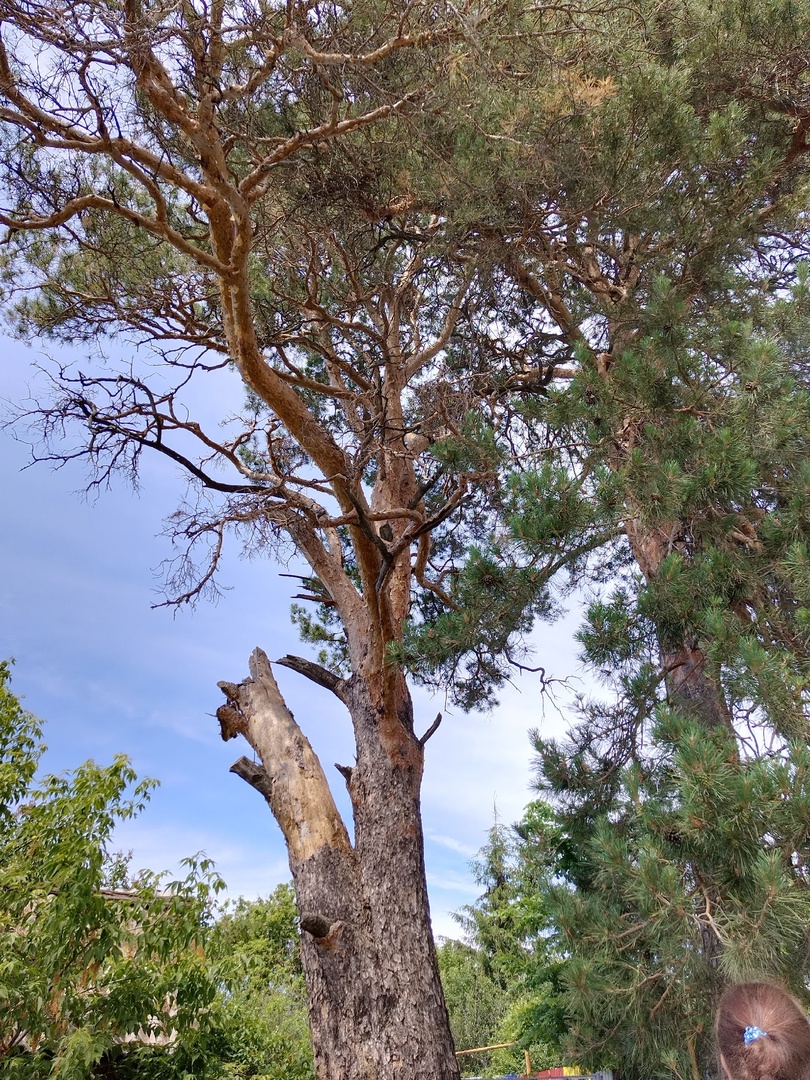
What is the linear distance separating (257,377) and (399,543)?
1141mm

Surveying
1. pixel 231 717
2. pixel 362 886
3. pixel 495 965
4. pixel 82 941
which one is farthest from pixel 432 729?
pixel 495 965

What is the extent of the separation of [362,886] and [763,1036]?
266 cm

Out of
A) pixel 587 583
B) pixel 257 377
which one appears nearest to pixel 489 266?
pixel 257 377

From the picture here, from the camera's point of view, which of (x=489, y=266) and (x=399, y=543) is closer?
(x=399, y=543)

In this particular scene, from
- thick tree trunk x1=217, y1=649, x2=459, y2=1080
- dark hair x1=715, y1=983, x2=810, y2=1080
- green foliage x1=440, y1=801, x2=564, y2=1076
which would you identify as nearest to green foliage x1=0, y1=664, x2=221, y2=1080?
thick tree trunk x1=217, y1=649, x2=459, y2=1080

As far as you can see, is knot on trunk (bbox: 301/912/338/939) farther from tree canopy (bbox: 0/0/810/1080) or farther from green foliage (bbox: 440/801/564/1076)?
green foliage (bbox: 440/801/564/1076)

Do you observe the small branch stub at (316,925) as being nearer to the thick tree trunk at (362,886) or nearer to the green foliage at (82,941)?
the thick tree trunk at (362,886)

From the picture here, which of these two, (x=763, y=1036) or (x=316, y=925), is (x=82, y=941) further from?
(x=763, y=1036)

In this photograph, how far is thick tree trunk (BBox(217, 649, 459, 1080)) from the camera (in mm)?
3588

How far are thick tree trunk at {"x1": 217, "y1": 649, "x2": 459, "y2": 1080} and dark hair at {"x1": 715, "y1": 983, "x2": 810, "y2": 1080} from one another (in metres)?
2.17

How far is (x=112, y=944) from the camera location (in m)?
3.62

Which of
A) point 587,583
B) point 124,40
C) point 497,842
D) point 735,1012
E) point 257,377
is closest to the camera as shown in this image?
point 735,1012

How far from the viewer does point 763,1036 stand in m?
1.71

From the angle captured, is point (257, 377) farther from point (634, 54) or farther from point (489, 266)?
point (634, 54)
